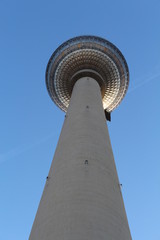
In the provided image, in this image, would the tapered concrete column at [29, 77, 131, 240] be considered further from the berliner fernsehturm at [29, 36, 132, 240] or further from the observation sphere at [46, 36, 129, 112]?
the observation sphere at [46, 36, 129, 112]

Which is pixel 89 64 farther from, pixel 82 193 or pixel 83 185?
pixel 82 193

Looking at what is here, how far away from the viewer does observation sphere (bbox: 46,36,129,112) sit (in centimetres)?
3120

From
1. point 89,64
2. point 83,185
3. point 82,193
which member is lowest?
point 82,193

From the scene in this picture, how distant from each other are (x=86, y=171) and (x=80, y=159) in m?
1.08

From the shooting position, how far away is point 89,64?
31203mm

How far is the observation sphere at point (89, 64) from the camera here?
102 ft

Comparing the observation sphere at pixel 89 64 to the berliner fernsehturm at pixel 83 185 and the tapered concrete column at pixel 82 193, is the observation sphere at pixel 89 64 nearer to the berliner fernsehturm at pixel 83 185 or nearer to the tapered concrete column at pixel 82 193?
the berliner fernsehturm at pixel 83 185

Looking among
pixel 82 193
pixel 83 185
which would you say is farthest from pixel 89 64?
pixel 82 193

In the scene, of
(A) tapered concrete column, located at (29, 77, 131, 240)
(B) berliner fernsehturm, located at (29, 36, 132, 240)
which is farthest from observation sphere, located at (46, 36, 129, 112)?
(A) tapered concrete column, located at (29, 77, 131, 240)

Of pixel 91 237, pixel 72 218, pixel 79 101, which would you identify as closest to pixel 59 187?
pixel 72 218

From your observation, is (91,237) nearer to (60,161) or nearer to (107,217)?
(107,217)

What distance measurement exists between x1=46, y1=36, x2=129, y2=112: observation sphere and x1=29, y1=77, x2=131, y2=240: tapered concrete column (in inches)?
498

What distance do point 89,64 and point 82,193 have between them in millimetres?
20786

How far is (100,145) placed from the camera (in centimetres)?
1712
